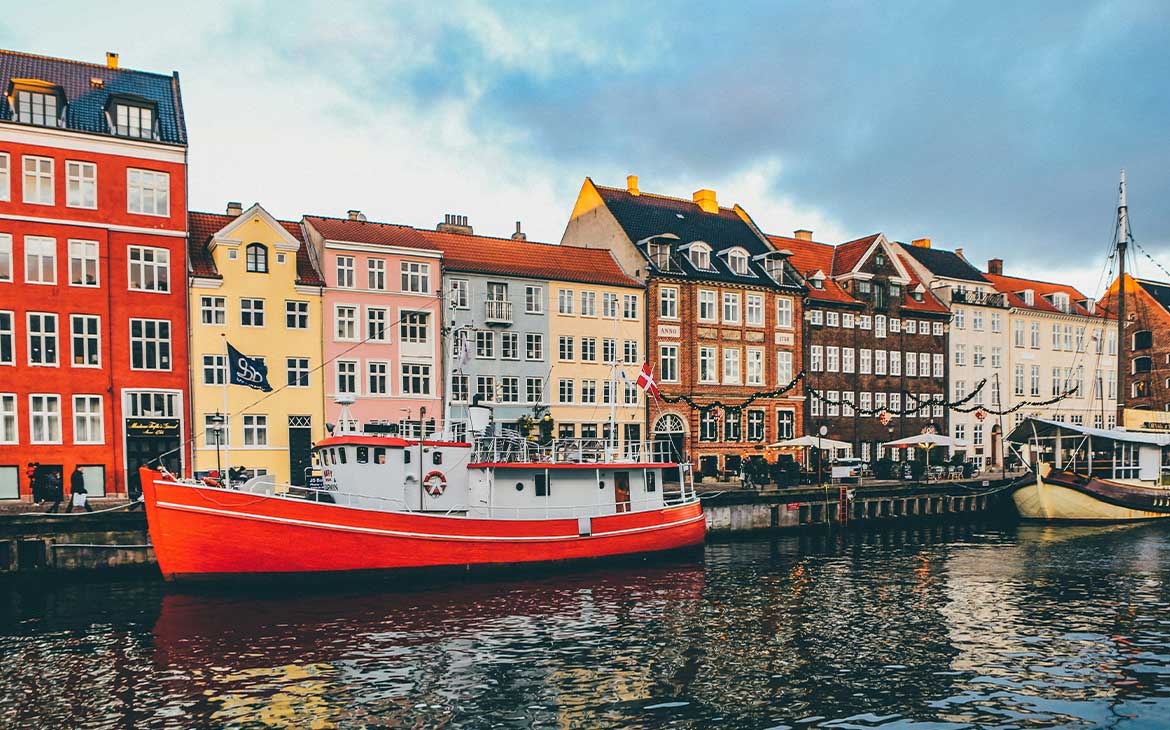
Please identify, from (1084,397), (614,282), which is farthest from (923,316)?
(614,282)

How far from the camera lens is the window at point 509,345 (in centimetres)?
5262

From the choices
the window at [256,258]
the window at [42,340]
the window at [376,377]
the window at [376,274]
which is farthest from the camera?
the window at [376,274]

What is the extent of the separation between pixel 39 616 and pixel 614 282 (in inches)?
1442

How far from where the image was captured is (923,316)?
69.9 meters

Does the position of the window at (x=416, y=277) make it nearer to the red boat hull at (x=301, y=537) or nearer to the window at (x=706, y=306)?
the window at (x=706, y=306)

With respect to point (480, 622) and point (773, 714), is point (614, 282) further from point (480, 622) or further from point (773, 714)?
point (773, 714)

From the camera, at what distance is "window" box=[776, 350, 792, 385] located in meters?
63.0

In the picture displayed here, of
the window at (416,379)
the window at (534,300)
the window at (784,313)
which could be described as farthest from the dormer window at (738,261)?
the window at (416,379)

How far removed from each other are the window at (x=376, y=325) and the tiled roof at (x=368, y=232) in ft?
11.2

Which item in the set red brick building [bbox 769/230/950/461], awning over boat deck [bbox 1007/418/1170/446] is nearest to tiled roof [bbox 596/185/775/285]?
red brick building [bbox 769/230/950/461]

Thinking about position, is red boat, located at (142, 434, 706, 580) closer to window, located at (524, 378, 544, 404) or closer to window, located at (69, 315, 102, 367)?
window, located at (524, 378, 544, 404)

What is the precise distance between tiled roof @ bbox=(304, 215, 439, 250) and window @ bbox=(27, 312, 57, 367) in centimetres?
1298

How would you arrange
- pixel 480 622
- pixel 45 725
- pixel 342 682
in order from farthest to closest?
pixel 480 622 → pixel 342 682 → pixel 45 725

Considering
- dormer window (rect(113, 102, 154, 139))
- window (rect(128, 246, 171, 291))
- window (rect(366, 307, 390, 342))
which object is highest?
dormer window (rect(113, 102, 154, 139))
